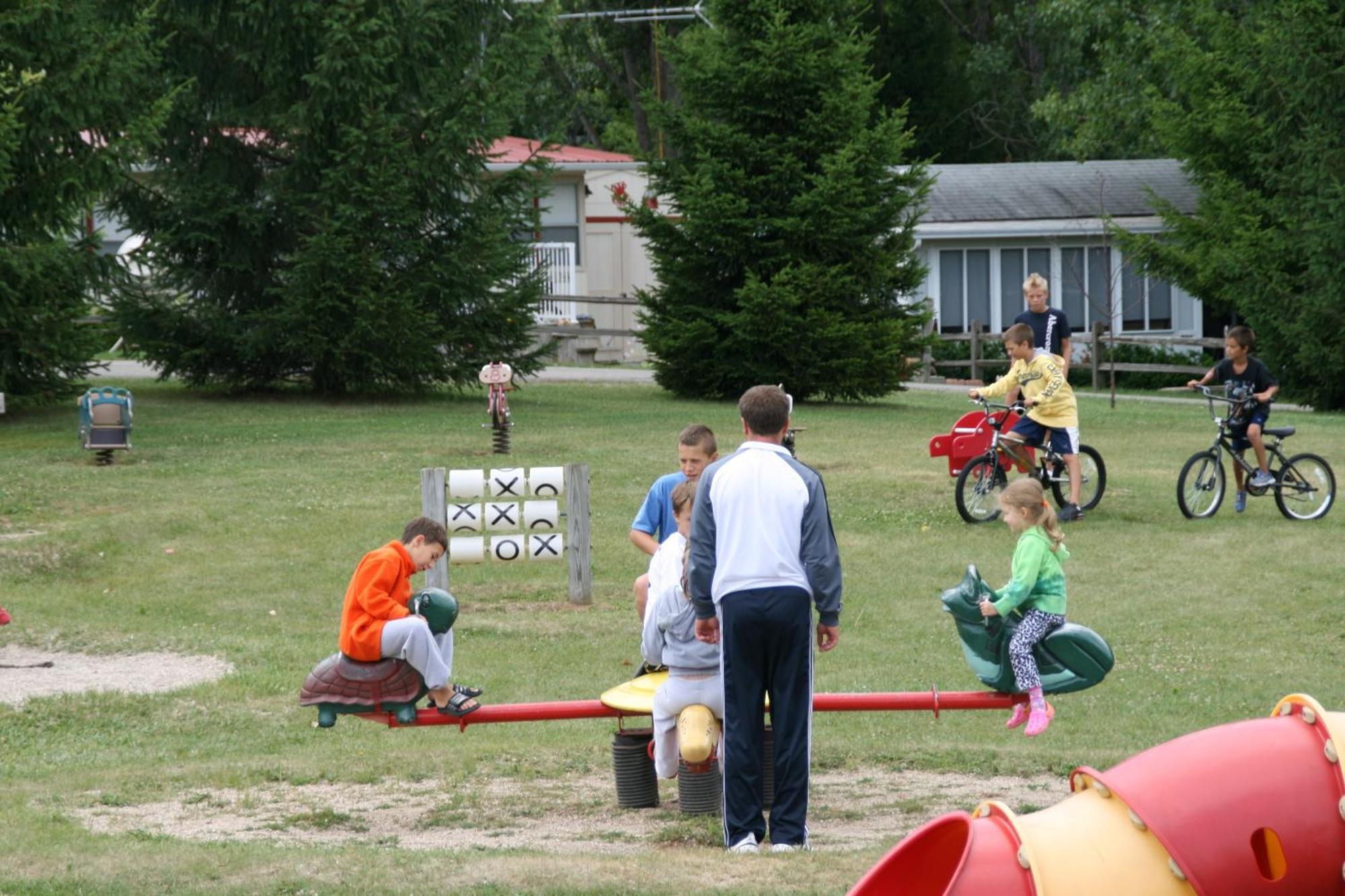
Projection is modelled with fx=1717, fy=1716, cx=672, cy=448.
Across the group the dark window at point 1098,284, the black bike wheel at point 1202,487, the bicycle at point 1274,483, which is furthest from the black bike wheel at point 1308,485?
the dark window at point 1098,284

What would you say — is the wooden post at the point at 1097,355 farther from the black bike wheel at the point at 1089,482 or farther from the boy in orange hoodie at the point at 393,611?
the boy in orange hoodie at the point at 393,611

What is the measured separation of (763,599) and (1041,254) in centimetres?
3503

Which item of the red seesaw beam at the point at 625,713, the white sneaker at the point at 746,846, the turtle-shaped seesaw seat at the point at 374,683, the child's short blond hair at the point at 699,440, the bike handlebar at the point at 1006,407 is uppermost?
the child's short blond hair at the point at 699,440

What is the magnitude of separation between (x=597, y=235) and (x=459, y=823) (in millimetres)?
37002

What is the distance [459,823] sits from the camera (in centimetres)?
750

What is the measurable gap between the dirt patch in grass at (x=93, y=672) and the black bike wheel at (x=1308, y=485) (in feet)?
32.9

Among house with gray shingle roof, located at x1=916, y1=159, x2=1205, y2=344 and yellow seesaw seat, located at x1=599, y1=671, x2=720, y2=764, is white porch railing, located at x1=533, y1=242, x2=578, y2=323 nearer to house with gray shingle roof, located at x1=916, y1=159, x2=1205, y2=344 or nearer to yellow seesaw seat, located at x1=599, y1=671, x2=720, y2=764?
house with gray shingle roof, located at x1=916, y1=159, x2=1205, y2=344

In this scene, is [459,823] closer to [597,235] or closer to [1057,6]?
[597,235]

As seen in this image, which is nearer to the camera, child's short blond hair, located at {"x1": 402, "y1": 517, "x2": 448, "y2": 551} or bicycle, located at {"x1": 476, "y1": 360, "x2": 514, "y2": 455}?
child's short blond hair, located at {"x1": 402, "y1": 517, "x2": 448, "y2": 551}

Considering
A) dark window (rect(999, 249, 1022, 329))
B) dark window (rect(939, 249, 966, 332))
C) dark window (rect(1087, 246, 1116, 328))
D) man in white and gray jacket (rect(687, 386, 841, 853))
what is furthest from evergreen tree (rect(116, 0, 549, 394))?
man in white and gray jacket (rect(687, 386, 841, 853))

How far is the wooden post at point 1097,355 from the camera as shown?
36188 millimetres

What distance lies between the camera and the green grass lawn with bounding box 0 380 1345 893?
261 inches

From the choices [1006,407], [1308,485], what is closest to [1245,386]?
[1308,485]

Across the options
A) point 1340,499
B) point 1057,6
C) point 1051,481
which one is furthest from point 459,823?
point 1057,6
